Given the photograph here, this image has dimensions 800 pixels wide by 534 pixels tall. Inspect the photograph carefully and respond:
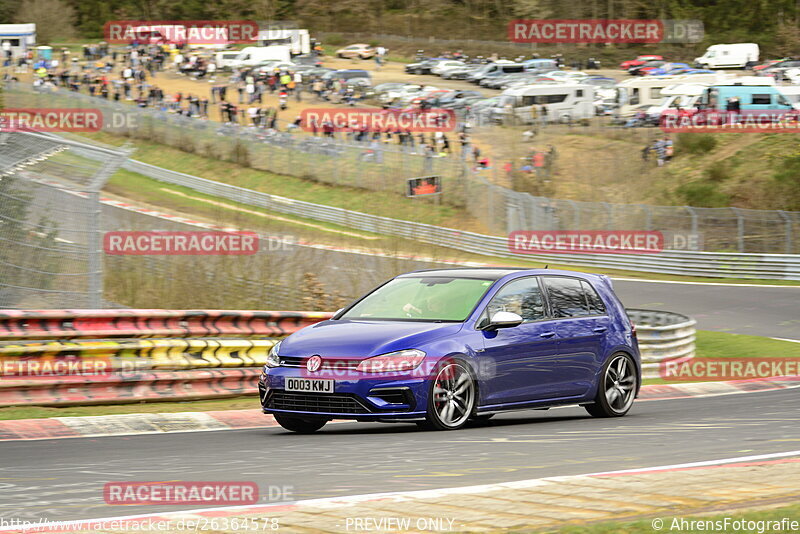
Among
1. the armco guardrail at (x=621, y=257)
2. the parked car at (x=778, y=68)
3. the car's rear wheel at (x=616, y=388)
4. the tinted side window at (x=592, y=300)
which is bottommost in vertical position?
the armco guardrail at (x=621, y=257)

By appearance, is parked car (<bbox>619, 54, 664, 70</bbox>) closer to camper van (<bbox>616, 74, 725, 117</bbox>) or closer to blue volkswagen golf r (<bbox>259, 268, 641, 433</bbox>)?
camper van (<bbox>616, 74, 725, 117</bbox>)

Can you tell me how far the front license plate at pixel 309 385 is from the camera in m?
9.73

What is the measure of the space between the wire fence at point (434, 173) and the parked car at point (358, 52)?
43045 millimetres

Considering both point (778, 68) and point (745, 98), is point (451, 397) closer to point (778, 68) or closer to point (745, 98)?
point (745, 98)

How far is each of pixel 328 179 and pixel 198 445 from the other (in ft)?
142

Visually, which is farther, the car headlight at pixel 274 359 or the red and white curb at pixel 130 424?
the car headlight at pixel 274 359

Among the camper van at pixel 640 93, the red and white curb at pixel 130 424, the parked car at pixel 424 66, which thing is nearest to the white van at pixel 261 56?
the parked car at pixel 424 66

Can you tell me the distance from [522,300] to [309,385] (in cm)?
242

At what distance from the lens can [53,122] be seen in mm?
49000

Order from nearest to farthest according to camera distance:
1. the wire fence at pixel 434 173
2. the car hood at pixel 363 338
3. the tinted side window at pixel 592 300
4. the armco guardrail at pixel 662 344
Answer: the car hood at pixel 363 338
the tinted side window at pixel 592 300
the armco guardrail at pixel 662 344
the wire fence at pixel 434 173

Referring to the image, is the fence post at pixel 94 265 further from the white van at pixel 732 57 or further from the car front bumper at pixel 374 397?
the white van at pixel 732 57

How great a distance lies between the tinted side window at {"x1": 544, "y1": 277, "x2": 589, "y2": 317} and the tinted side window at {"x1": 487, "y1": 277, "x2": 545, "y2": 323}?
18 cm

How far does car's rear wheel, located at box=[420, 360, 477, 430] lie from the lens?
32.1 ft

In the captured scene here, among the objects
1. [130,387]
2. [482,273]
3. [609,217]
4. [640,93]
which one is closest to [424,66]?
[640,93]
